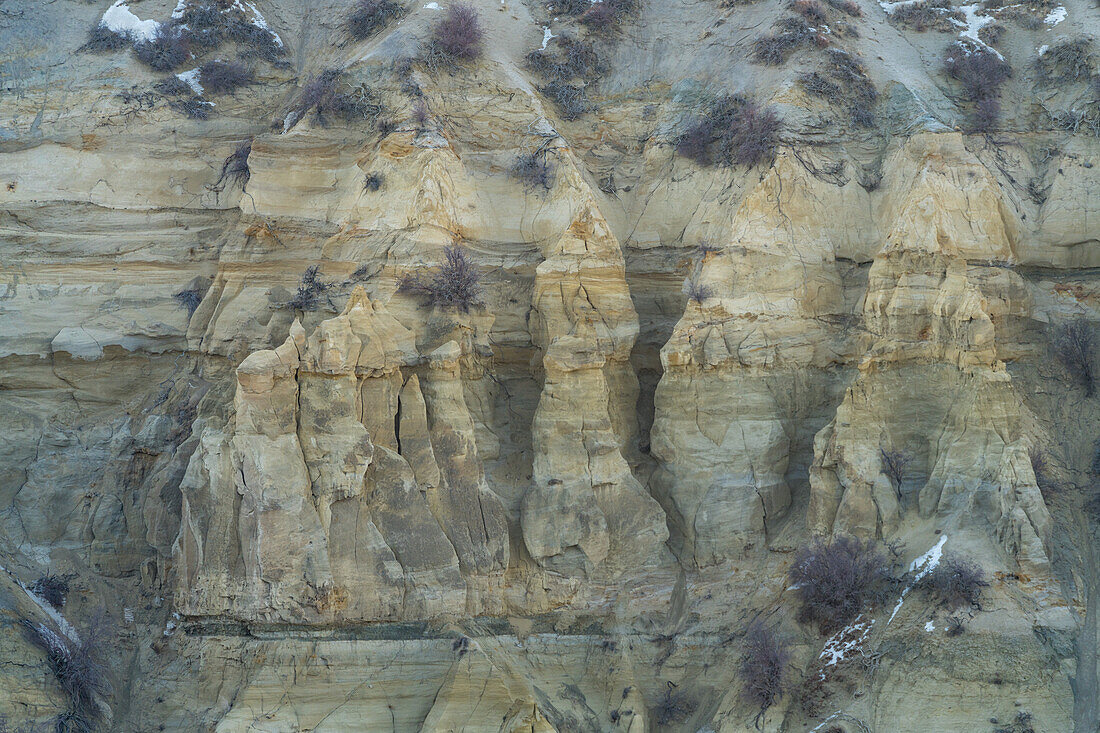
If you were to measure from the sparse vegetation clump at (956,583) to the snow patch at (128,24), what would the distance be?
22.8 metres

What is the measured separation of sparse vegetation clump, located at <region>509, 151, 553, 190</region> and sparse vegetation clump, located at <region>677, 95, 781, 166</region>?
346 centimetres

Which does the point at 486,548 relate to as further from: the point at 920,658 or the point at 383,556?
the point at 920,658

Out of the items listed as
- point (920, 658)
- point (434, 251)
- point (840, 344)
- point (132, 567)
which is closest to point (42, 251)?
point (132, 567)

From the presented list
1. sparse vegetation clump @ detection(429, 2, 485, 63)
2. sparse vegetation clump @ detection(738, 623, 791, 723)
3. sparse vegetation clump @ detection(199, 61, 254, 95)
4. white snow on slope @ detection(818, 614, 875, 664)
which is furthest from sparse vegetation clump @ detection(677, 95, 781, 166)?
sparse vegetation clump @ detection(199, 61, 254, 95)

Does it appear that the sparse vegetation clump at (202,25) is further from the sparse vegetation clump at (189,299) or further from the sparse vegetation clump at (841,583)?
the sparse vegetation clump at (841,583)

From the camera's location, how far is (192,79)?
2873cm

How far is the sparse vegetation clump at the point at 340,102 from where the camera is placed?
2614 centimetres

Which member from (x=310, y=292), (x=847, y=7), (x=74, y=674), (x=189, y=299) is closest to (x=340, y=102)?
(x=310, y=292)

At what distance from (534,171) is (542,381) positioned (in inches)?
195

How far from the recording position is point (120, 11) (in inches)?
1178

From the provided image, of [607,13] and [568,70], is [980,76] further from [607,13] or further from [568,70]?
[568,70]

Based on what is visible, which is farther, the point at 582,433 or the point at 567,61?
the point at 567,61

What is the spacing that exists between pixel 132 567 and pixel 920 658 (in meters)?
15.3

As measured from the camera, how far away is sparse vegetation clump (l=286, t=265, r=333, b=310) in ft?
76.9
